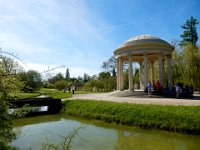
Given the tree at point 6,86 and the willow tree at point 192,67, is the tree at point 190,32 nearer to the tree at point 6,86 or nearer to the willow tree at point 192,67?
the willow tree at point 192,67

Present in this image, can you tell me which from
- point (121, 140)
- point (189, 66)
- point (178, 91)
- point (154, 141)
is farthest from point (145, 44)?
point (154, 141)

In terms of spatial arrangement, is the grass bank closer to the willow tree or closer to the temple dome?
the temple dome

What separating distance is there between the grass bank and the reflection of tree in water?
0.78 meters

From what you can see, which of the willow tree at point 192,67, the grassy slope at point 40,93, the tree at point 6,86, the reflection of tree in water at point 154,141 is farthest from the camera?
the willow tree at point 192,67

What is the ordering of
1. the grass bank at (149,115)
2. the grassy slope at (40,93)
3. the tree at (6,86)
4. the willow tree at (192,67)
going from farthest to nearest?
the willow tree at (192,67), the grass bank at (149,115), the grassy slope at (40,93), the tree at (6,86)

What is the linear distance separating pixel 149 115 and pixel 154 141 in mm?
3956

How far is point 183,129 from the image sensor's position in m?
13.3

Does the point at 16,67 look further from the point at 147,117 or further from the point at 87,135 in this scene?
the point at 147,117

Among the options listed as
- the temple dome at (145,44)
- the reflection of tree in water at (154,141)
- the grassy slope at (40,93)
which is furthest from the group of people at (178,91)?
the reflection of tree in water at (154,141)

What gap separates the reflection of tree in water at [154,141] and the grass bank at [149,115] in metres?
0.78

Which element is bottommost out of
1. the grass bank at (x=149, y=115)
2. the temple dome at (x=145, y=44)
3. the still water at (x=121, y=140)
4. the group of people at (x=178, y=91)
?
the still water at (x=121, y=140)

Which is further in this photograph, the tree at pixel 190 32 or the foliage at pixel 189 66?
the tree at pixel 190 32

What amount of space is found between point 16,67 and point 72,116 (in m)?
17.2

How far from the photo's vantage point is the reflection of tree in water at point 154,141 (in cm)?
1073
